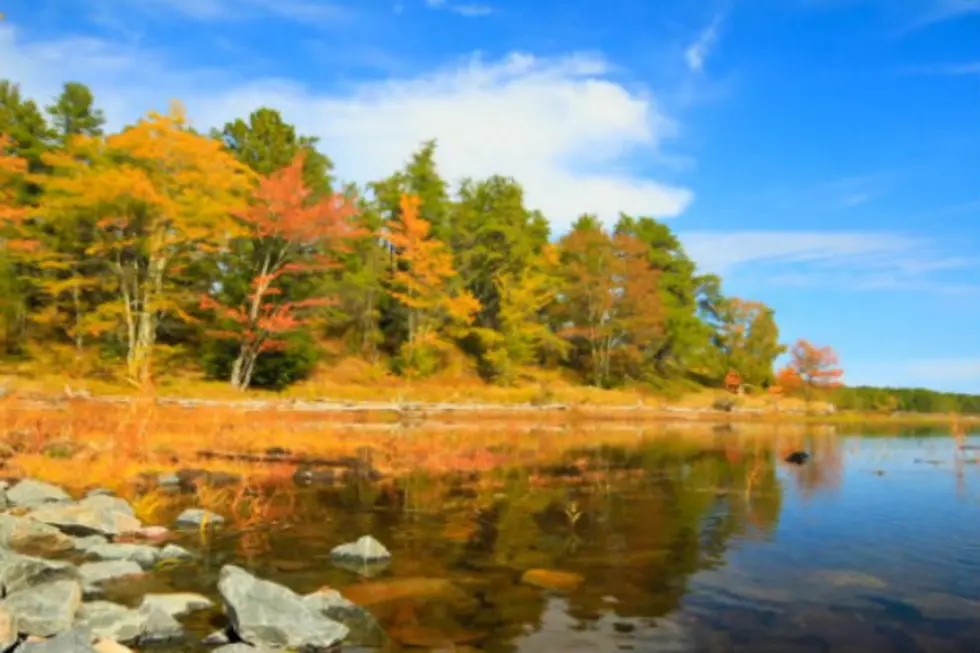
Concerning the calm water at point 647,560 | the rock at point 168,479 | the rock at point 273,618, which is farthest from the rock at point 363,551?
the rock at point 168,479

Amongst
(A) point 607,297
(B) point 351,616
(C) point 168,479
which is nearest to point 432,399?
(A) point 607,297

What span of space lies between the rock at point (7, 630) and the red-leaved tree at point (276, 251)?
29.4 metres

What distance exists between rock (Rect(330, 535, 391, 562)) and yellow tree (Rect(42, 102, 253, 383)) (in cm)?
2741

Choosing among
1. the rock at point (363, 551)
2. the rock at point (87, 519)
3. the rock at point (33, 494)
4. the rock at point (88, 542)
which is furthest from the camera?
the rock at point (33, 494)

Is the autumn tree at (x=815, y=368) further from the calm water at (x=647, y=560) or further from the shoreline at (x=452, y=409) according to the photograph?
the calm water at (x=647, y=560)

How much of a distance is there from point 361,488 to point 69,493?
477cm

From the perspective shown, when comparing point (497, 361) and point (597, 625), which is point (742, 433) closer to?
point (497, 361)

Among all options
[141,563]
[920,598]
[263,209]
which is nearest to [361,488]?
[141,563]

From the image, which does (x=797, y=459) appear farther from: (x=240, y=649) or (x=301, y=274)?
(x=301, y=274)

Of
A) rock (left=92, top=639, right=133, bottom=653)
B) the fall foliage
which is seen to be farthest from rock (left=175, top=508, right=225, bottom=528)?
the fall foliage

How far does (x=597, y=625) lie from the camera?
5.87m

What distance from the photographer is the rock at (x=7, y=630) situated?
165 inches

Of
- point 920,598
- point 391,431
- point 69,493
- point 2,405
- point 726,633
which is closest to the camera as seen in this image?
point 726,633

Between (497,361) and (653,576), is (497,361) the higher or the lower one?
the higher one
